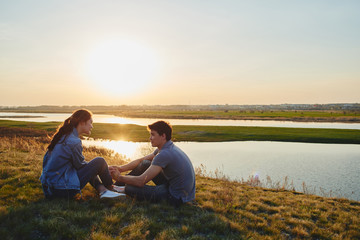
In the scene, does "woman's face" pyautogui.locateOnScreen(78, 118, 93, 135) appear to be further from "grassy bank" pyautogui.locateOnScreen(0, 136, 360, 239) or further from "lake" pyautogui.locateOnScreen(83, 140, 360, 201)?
"lake" pyautogui.locateOnScreen(83, 140, 360, 201)

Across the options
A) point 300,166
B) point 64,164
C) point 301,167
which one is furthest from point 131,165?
point 300,166

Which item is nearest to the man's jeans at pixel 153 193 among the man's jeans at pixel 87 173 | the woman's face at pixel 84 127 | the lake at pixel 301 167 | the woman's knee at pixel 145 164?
the woman's knee at pixel 145 164

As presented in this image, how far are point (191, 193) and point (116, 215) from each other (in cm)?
206

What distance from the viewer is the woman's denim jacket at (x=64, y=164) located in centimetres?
567

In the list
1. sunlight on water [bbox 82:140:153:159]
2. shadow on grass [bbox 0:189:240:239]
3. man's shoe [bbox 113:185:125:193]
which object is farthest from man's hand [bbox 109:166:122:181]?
sunlight on water [bbox 82:140:153:159]

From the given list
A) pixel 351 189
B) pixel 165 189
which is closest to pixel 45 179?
pixel 165 189

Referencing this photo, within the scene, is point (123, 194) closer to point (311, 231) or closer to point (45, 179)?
point (45, 179)

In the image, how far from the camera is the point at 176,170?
6.07 m

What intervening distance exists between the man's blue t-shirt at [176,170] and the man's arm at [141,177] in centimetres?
13

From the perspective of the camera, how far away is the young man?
5.95 metres

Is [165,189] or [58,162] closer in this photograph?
[58,162]

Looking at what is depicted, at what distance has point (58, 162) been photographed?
5.70 m

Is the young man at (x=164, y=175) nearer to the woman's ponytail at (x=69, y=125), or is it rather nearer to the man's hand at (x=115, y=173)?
the man's hand at (x=115, y=173)

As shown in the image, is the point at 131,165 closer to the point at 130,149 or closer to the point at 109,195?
the point at 109,195
